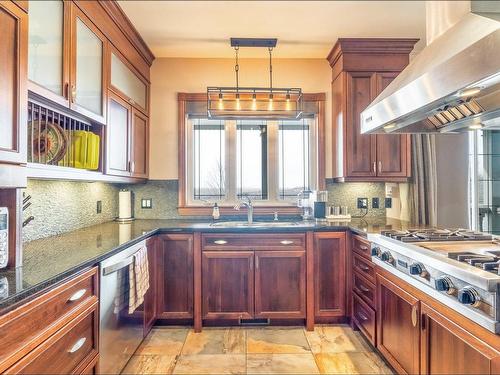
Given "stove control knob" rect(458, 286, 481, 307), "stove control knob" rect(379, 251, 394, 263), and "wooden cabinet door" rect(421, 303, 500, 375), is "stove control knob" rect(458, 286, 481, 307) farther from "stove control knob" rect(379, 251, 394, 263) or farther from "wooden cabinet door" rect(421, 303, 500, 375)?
"stove control knob" rect(379, 251, 394, 263)

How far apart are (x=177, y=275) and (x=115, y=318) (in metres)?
0.94

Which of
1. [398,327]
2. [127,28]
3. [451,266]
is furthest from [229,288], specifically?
[127,28]

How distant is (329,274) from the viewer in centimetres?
285

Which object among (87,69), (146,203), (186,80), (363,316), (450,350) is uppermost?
(186,80)

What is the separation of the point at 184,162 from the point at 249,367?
2.02 meters

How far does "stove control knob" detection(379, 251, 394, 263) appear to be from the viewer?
2017 millimetres

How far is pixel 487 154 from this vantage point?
3064mm

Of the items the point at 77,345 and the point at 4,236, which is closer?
the point at 4,236

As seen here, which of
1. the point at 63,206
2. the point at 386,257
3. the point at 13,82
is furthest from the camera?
the point at 63,206

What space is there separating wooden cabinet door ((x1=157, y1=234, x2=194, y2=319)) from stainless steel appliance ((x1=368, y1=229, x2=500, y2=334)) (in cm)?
150

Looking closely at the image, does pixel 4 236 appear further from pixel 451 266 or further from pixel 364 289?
pixel 364 289

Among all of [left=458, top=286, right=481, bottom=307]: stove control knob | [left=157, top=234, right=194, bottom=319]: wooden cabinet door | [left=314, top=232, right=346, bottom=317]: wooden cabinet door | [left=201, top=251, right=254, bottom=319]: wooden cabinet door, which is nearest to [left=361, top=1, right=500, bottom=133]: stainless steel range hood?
[left=458, top=286, right=481, bottom=307]: stove control knob

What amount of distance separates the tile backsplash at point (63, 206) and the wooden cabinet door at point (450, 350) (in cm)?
229

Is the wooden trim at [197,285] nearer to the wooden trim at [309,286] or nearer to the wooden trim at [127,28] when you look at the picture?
the wooden trim at [309,286]
